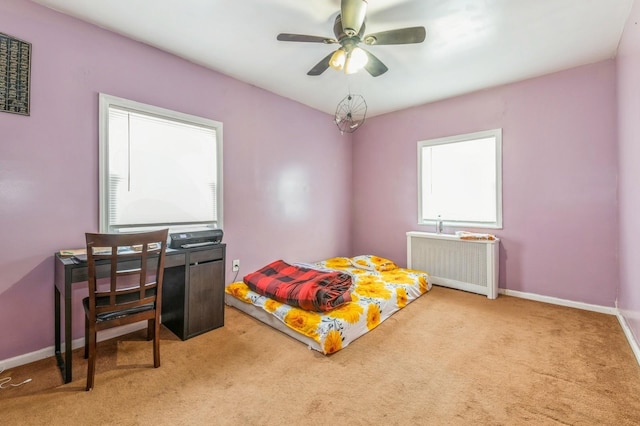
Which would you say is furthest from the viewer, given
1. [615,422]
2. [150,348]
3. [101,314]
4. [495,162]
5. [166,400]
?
[495,162]

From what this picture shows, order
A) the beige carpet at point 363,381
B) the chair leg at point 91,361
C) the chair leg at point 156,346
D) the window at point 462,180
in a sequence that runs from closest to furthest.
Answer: the beige carpet at point 363,381, the chair leg at point 91,361, the chair leg at point 156,346, the window at point 462,180

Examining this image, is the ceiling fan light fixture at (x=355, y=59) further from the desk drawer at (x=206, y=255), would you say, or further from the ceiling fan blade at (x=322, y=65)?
the desk drawer at (x=206, y=255)

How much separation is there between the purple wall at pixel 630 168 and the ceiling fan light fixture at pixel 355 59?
6.10 feet

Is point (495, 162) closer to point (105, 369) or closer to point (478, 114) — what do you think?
point (478, 114)

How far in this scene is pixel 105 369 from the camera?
1937mm

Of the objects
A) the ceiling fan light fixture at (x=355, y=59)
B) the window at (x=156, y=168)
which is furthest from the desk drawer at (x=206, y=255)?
the ceiling fan light fixture at (x=355, y=59)

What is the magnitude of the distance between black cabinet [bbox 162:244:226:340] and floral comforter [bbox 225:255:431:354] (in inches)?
16.9

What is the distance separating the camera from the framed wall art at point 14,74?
1.92m

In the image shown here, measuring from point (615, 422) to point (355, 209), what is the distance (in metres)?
3.85

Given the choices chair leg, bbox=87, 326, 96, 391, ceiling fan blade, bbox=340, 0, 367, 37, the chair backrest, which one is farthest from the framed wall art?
ceiling fan blade, bbox=340, 0, 367, 37

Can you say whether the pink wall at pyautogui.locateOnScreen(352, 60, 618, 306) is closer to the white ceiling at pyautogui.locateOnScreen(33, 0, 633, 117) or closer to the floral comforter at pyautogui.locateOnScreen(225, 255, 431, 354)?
the white ceiling at pyautogui.locateOnScreen(33, 0, 633, 117)

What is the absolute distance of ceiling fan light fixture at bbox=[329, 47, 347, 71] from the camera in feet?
7.02

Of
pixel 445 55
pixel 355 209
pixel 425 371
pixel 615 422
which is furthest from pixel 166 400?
pixel 355 209

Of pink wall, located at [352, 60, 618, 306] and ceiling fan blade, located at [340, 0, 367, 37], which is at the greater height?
ceiling fan blade, located at [340, 0, 367, 37]
